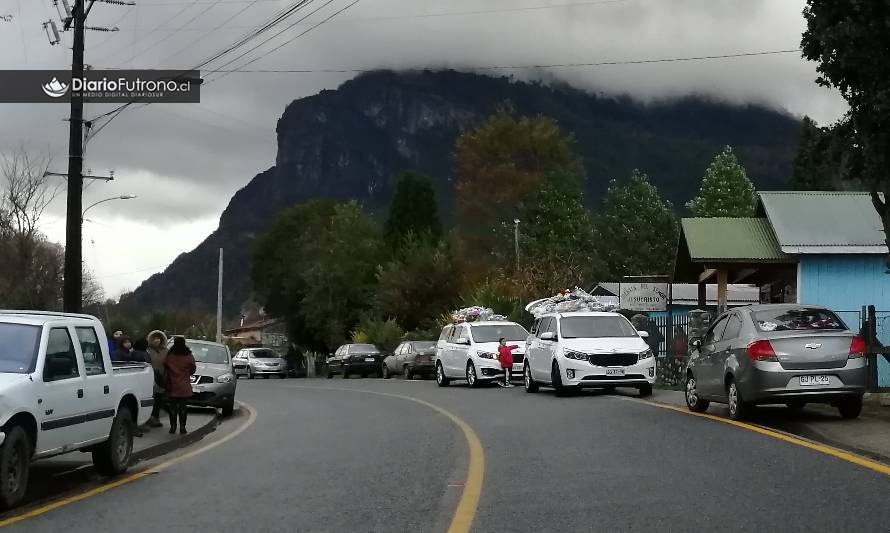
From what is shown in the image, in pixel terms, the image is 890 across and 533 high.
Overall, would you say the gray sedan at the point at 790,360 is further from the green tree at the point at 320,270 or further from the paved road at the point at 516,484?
the green tree at the point at 320,270

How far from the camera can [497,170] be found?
248ft

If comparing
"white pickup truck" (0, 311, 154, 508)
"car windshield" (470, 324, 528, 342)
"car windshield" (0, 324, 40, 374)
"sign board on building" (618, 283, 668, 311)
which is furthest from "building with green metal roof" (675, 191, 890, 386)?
"car windshield" (0, 324, 40, 374)

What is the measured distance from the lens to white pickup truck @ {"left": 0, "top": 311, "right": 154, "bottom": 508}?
9.83 meters

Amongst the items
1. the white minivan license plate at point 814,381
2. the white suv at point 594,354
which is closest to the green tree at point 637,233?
the white suv at point 594,354

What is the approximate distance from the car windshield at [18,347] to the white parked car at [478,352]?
20.2m

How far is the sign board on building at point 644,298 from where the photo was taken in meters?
34.0

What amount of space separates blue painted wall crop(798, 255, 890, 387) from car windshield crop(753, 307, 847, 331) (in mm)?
14527

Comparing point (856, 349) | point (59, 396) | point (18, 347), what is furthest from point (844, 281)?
point (18, 347)

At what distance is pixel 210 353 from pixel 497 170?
171 feet

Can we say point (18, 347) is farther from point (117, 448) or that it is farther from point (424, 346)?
point (424, 346)

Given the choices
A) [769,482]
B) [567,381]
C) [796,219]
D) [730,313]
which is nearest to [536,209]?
[796,219]

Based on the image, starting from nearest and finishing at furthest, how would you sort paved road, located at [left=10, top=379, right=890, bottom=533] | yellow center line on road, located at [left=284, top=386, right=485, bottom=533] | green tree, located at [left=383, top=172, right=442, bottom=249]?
yellow center line on road, located at [left=284, top=386, right=485, bottom=533] < paved road, located at [left=10, top=379, right=890, bottom=533] < green tree, located at [left=383, top=172, right=442, bottom=249]

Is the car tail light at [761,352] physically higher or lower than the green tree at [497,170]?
lower

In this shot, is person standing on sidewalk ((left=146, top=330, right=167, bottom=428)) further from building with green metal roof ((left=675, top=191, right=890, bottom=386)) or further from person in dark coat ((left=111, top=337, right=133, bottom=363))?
building with green metal roof ((left=675, top=191, right=890, bottom=386))
